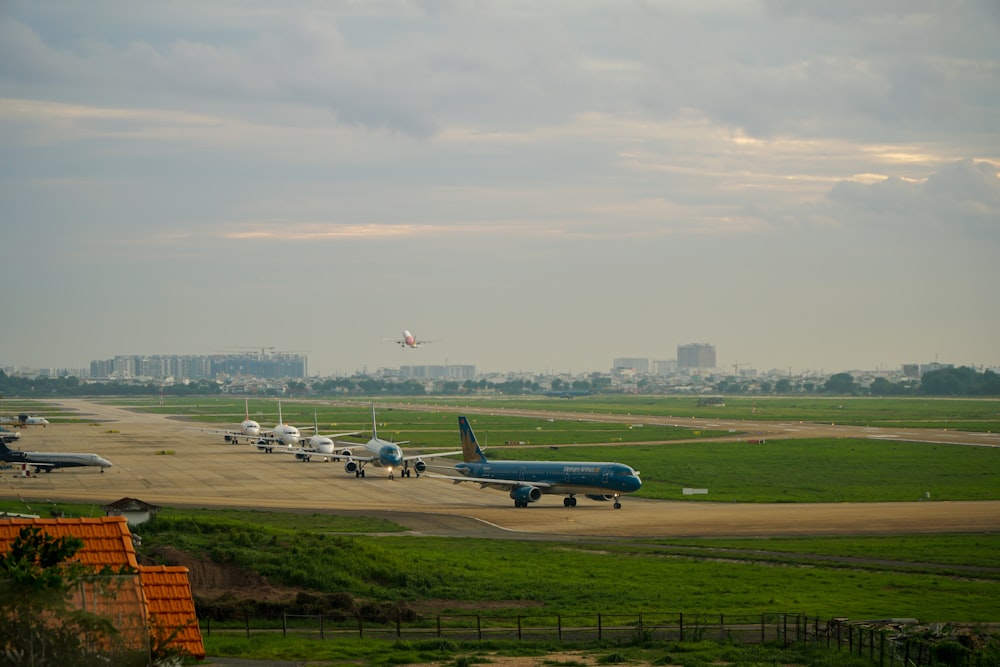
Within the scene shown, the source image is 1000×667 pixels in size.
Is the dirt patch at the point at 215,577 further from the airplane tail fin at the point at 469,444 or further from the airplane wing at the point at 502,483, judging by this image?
the airplane tail fin at the point at 469,444

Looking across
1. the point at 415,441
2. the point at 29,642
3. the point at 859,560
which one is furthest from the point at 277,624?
the point at 415,441

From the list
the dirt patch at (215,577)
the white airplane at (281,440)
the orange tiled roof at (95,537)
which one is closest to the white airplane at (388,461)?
the white airplane at (281,440)

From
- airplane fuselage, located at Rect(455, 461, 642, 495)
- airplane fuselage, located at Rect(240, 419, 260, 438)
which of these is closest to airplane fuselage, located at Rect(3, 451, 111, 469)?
airplane fuselage, located at Rect(455, 461, 642, 495)

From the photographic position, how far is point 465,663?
1503 inches

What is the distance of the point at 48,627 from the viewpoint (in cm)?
2188

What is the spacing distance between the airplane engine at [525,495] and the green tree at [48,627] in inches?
2768

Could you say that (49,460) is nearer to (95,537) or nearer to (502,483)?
(502,483)

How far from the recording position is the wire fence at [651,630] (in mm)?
39656

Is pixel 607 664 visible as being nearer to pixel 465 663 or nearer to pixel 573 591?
pixel 465 663

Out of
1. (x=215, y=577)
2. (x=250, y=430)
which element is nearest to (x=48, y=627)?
(x=215, y=577)

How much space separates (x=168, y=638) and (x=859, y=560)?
4658 centimetres

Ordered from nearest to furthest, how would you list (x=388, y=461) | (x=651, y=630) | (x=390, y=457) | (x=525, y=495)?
(x=651, y=630) < (x=525, y=495) < (x=390, y=457) < (x=388, y=461)

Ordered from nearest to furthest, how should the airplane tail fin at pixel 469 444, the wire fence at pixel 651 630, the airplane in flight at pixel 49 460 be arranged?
the wire fence at pixel 651 630, the airplane tail fin at pixel 469 444, the airplane in flight at pixel 49 460

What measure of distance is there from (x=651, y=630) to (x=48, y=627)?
2703 centimetres
